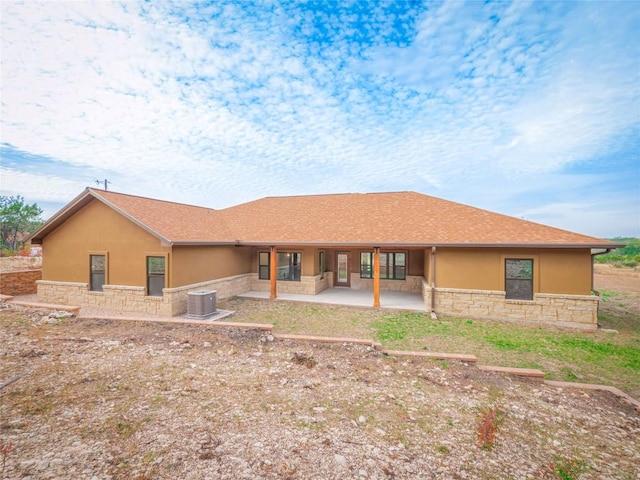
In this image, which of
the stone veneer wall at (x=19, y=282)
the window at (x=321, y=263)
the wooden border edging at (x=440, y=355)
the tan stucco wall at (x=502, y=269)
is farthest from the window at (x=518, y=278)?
the stone veneer wall at (x=19, y=282)

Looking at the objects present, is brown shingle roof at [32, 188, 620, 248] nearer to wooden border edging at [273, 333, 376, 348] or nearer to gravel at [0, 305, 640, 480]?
wooden border edging at [273, 333, 376, 348]

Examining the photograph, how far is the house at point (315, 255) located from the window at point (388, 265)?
0.95ft

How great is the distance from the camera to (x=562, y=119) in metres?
15.3

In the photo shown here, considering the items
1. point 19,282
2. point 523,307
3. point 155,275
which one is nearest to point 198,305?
point 155,275

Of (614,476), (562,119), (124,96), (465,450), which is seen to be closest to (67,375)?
(465,450)

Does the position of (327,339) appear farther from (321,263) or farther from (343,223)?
(321,263)

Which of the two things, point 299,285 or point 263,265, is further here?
point 263,265

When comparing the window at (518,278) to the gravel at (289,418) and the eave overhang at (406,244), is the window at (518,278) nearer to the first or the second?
the eave overhang at (406,244)

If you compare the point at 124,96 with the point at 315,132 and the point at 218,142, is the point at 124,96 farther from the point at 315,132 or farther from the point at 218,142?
the point at 315,132

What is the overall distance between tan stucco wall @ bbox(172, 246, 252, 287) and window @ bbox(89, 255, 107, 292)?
146 inches

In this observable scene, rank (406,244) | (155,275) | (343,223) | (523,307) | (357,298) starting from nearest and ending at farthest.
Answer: (523,307) → (155,275) → (406,244) → (357,298) → (343,223)

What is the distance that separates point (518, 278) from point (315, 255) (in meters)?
8.80

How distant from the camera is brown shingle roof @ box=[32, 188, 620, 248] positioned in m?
10.8

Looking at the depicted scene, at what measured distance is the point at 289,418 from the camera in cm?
441
